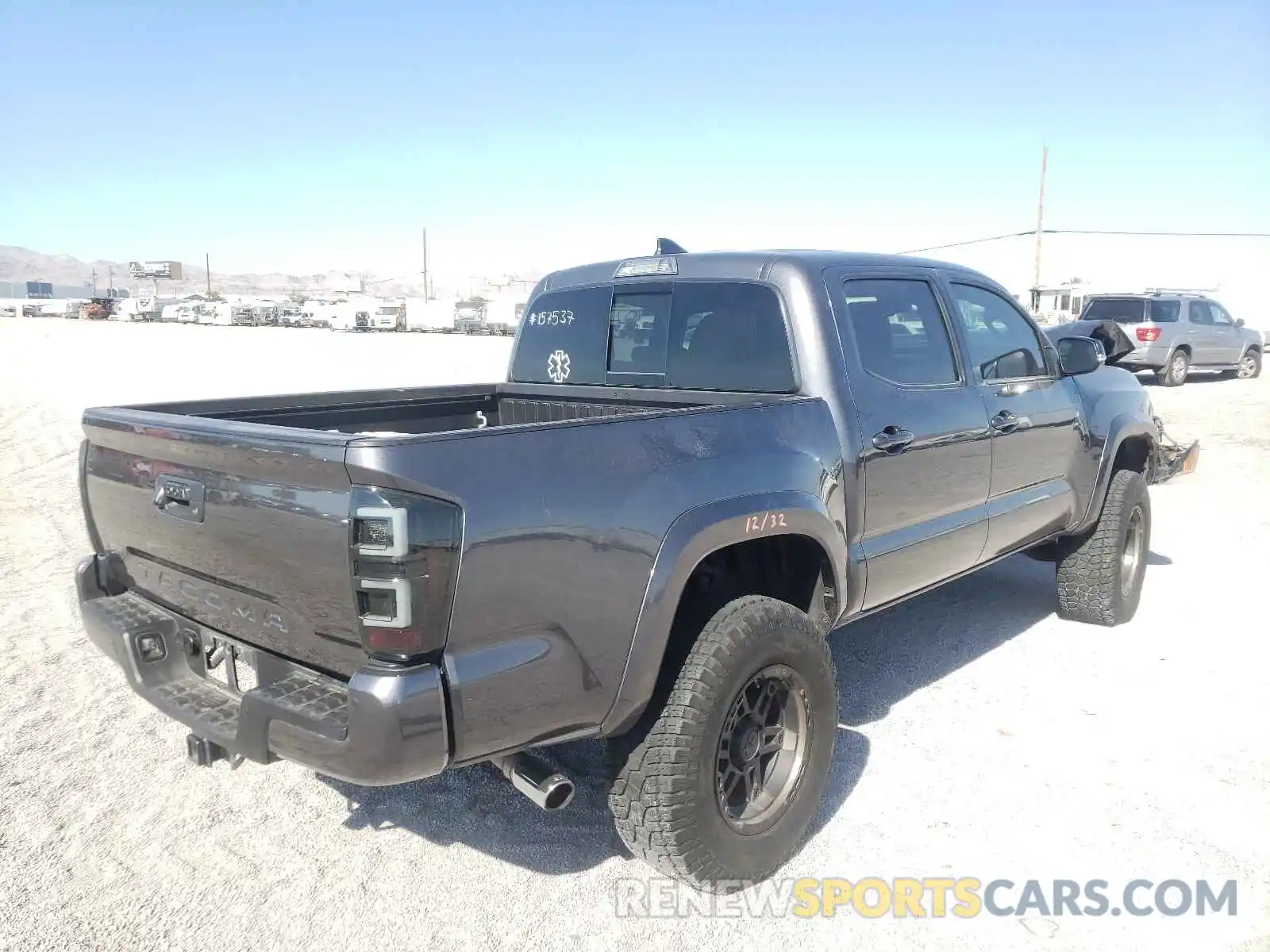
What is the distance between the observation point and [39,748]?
12.0ft

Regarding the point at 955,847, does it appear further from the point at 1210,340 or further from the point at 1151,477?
the point at 1210,340

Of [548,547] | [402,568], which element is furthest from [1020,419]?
[402,568]

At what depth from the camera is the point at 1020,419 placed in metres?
4.29

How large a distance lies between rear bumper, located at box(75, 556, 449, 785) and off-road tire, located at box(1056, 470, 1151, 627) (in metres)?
4.19

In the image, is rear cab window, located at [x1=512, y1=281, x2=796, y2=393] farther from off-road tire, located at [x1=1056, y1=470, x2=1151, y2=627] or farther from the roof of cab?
off-road tire, located at [x1=1056, y1=470, x2=1151, y2=627]

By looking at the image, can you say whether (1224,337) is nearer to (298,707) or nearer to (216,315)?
(298,707)

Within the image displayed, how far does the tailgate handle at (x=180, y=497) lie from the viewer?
251 cm

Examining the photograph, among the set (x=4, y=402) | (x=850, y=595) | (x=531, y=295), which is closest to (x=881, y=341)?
(x=850, y=595)

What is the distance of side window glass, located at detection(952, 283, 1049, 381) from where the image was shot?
4.20 metres

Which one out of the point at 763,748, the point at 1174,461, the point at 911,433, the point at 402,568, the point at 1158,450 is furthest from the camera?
the point at 1174,461

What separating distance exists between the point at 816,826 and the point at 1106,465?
2908mm

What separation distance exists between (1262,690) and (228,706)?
4469 mm

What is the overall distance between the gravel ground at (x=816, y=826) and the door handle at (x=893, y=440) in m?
1.26

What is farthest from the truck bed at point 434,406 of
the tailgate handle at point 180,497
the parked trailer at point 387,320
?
the parked trailer at point 387,320
